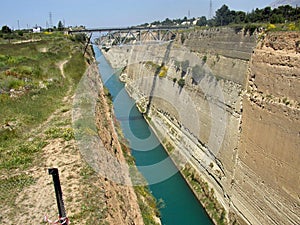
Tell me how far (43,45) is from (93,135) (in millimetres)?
10038

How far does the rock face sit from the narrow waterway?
630 mm

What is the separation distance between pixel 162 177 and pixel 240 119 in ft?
12.0

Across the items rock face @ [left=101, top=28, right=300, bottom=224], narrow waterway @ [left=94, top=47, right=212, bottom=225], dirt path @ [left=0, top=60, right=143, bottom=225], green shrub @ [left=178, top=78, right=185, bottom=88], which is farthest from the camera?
green shrub @ [left=178, top=78, right=185, bottom=88]

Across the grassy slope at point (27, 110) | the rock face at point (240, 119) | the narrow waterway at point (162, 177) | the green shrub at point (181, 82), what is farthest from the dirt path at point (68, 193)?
the green shrub at point (181, 82)

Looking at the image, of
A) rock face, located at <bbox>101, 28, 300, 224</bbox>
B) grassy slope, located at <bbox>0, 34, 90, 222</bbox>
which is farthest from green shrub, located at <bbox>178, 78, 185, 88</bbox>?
grassy slope, located at <bbox>0, 34, 90, 222</bbox>

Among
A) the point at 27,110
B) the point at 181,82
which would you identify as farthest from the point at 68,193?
the point at 181,82

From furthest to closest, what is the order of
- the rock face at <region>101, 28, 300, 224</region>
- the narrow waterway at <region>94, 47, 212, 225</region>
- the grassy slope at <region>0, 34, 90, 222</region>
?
1. the narrow waterway at <region>94, 47, 212, 225</region>
2. the rock face at <region>101, 28, 300, 224</region>
3. the grassy slope at <region>0, 34, 90, 222</region>

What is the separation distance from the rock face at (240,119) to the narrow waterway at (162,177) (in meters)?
0.63

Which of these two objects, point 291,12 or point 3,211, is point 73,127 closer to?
point 3,211

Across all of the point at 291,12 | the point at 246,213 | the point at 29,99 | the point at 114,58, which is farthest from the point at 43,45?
the point at 114,58

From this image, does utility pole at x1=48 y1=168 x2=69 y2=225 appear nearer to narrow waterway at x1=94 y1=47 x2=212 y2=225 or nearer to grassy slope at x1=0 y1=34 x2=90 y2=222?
grassy slope at x1=0 y1=34 x2=90 y2=222

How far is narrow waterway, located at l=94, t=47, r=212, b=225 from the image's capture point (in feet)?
29.9

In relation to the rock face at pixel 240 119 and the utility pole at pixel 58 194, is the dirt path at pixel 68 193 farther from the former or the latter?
the rock face at pixel 240 119

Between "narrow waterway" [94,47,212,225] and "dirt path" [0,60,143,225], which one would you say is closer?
"dirt path" [0,60,143,225]
